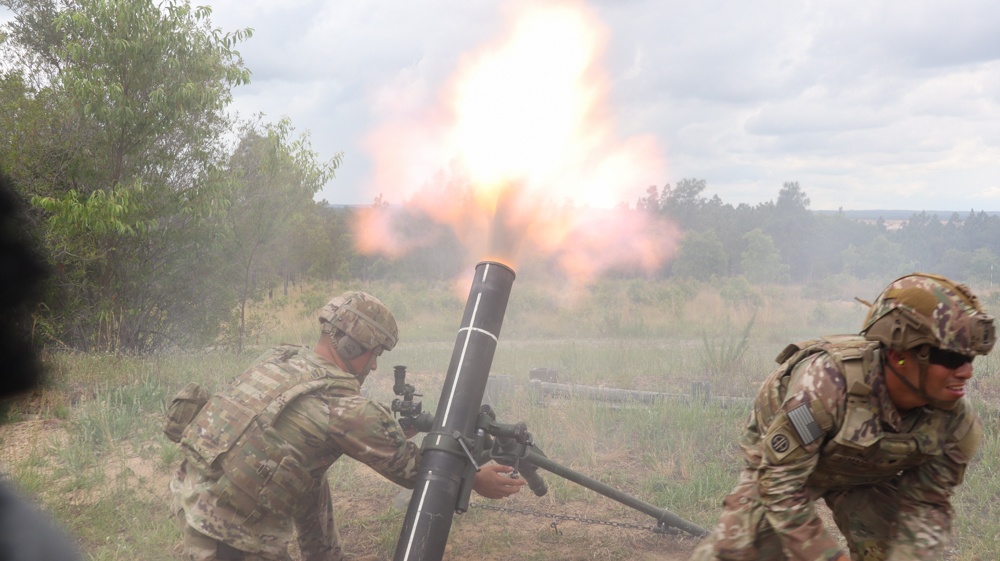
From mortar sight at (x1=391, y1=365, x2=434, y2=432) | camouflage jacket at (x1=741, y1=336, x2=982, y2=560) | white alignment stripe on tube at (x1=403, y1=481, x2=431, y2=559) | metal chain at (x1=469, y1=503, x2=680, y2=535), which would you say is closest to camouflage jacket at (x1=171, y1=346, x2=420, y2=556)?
white alignment stripe on tube at (x1=403, y1=481, x2=431, y2=559)

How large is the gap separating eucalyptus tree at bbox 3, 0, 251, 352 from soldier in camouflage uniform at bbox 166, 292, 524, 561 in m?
6.35

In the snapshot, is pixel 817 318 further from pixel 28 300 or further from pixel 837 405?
pixel 837 405

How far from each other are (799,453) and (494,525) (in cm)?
368

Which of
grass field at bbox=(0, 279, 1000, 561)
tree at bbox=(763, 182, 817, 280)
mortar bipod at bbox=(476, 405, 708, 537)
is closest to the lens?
mortar bipod at bbox=(476, 405, 708, 537)

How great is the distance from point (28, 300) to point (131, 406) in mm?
2909

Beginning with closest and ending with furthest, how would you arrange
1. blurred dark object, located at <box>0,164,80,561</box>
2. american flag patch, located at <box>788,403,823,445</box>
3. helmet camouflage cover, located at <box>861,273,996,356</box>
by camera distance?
blurred dark object, located at <box>0,164,80,561</box> < helmet camouflage cover, located at <box>861,273,996,356</box> < american flag patch, located at <box>788,403,823,445</box>

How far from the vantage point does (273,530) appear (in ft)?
14.1

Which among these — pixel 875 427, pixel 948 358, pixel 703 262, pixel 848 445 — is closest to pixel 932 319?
pixel 948 358

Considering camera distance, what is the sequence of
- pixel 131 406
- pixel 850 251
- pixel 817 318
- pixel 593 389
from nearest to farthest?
pixel 131 406 → pixel 593 389 → pixel 817 318 → pixel 850 251

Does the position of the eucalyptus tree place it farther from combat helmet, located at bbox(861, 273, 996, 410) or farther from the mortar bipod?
combat helmet, located at bbox(861, 273, 996, 410)

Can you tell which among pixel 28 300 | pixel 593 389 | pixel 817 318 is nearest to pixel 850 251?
pixel 817 318

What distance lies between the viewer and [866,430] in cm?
309

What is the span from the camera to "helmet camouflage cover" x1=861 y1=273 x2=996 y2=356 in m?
2.94

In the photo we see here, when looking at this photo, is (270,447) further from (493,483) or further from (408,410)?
(493,483)
